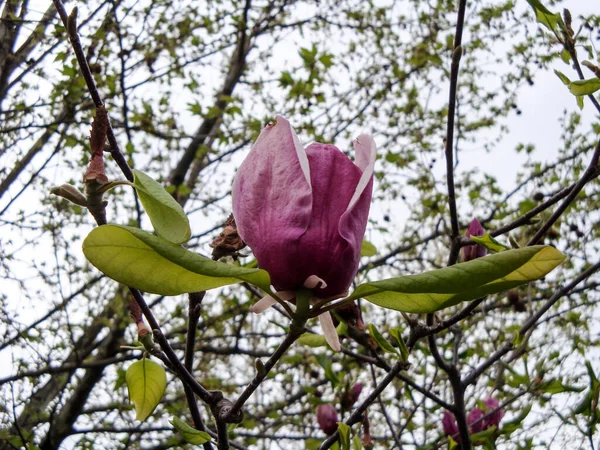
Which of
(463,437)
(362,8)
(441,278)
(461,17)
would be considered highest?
(362,8)

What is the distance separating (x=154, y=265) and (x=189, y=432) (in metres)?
0.34

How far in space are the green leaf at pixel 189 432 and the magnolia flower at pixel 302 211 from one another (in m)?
0.23

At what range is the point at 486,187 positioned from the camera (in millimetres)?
→ 4391

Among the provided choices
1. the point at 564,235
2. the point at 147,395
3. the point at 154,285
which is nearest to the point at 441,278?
the point at 154,285

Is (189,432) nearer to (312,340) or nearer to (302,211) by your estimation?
(302,211)

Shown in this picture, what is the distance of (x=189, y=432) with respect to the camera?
81 cm

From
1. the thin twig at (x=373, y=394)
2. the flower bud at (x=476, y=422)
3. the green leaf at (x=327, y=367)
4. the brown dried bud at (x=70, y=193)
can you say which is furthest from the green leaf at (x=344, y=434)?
the flower bud at (x=476, y=422)

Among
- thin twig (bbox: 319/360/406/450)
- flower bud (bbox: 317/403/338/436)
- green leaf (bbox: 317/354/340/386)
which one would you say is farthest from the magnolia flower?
flower bud (bbox: 317/403/338/436)

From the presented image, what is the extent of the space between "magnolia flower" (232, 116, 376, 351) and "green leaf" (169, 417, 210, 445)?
235 mm

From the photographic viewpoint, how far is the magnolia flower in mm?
621

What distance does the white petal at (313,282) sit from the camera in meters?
0.61

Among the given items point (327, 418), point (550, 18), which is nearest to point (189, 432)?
point (550, 18)

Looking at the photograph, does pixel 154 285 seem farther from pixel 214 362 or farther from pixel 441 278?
pixel 214 362

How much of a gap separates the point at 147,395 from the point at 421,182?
363 cm
